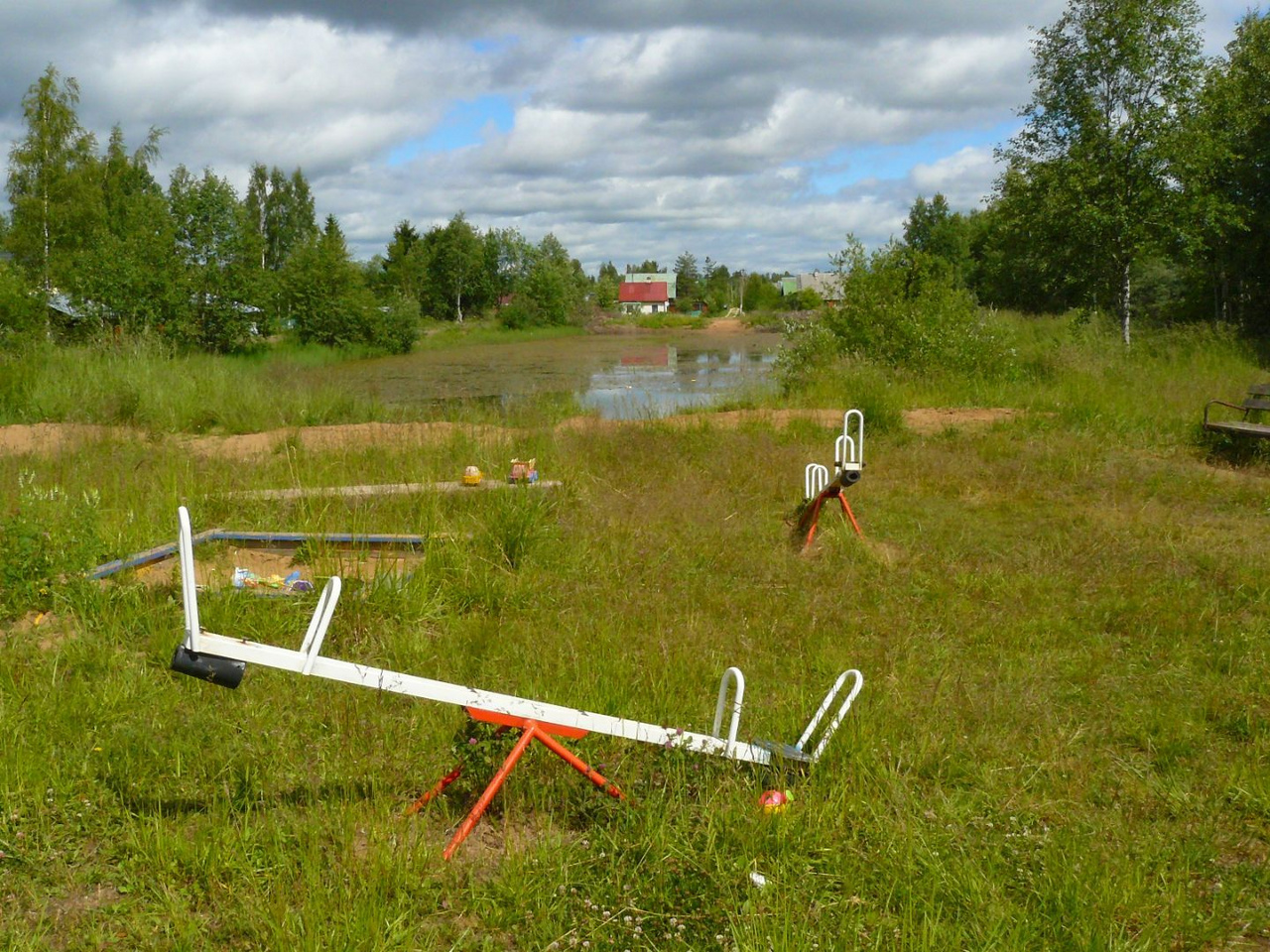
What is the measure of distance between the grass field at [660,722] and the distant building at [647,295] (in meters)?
90.3

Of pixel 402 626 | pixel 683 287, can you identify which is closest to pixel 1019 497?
pixel 402 626

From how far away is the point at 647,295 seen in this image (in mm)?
100750

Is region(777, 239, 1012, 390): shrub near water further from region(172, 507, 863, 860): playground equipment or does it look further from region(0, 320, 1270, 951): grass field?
region(172, 507, 863, 860): playground equipment

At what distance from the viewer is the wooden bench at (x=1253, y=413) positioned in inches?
371

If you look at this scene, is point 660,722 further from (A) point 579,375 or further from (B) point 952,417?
(A) point 579,375

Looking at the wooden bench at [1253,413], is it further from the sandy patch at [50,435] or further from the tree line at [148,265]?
the tree line at [148,265]

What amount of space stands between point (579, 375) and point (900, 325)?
11.2 m

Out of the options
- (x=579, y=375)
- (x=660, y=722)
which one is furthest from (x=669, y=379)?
(x=660, y=722)

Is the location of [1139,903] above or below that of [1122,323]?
below

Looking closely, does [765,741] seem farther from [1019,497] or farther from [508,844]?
[1019,497]

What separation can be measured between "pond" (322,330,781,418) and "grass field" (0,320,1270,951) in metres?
6.55

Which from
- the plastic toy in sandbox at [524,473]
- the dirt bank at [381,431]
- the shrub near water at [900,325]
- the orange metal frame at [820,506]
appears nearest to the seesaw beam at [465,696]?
the orange metal frame at [820,506]

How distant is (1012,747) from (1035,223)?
14376 millimetres

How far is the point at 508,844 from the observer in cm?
297
